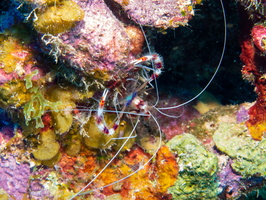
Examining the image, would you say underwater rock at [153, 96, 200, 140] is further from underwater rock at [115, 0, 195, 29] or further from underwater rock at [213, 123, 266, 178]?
underwater rock at [115, 0, 195, 29]

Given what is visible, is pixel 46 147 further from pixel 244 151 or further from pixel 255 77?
pixel 255 77

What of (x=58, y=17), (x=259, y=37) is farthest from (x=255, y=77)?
(x=58, y=17)

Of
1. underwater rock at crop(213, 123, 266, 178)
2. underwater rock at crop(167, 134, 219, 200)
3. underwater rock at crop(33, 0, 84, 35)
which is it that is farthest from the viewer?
underwater rock at crop(213, 123, 266, 178)

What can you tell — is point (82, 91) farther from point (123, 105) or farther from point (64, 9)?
point (64, 9)

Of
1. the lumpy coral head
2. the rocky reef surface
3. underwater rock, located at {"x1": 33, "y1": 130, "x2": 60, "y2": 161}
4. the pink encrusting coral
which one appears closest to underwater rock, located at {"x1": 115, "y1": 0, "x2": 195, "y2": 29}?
the rocky reef surface

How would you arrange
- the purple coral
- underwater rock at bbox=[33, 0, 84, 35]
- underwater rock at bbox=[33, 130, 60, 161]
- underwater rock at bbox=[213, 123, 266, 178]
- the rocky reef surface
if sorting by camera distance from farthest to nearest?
underwater rock at bbox=[213, 123, 266, 178]
the purple coral
underwater rock at bbox=[33, 130, 60, 161]
the rocky reef surface
underwater rock at bbox=[33, 0, 84, 35]

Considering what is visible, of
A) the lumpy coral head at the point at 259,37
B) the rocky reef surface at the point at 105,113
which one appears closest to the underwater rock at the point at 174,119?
the rocky reef surface at the point at 105,113

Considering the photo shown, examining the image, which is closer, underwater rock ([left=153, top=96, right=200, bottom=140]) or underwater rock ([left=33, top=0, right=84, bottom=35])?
underwater rock ([left=33, top=0, right=84, bottom=35])

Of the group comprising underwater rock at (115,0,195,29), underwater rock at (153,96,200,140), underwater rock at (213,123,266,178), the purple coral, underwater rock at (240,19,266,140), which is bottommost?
the purple coral
